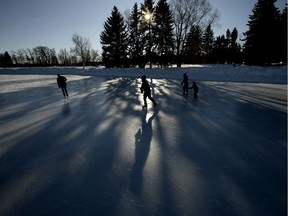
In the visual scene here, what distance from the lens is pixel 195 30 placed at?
108 ft

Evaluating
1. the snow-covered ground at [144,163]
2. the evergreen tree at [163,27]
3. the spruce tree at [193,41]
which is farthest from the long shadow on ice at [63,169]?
the evergreen tree at [163,27]

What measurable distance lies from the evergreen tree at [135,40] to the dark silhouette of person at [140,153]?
35061mm

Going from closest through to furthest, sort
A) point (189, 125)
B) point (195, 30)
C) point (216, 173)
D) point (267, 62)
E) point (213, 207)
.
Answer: point (213, 207), point (216, 173), point (189, 125), point (195, 30), point (267, 62)

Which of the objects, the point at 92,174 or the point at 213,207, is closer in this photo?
the point at 213,207

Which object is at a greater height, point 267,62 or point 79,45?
point 79,45

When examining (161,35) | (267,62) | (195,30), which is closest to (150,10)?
(161,35)

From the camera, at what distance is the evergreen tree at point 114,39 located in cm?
4028

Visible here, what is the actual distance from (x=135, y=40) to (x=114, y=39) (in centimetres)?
444

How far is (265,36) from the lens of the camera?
1283 inches

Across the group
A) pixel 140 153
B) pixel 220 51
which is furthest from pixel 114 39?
pixel 220 51

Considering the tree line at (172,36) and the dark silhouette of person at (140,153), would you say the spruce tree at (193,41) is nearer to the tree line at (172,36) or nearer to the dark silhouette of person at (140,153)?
the tree line at (172,36)

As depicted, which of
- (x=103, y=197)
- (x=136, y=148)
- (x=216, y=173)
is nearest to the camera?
(x=103, y=197)

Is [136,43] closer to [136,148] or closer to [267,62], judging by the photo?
[267,62]

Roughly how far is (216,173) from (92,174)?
2369mm
